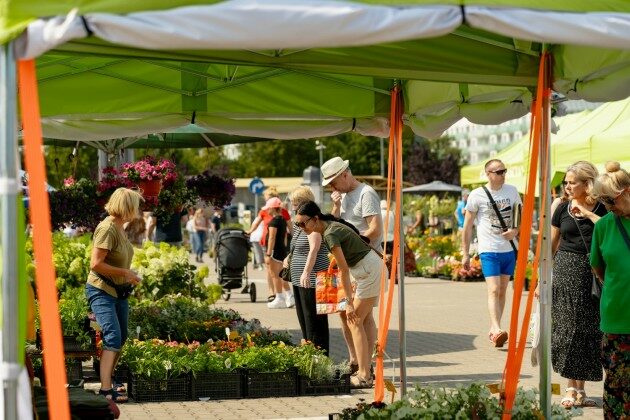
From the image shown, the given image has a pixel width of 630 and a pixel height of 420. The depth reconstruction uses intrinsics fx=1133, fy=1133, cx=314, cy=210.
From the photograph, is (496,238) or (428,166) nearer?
(496,238)

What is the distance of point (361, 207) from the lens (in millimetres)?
10008

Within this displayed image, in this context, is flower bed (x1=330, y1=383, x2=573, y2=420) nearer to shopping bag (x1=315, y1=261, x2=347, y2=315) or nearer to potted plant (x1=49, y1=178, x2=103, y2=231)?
shopping bag (x1=315, y1=261, x2=347, y2=315)

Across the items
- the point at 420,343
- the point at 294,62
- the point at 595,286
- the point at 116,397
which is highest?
the point at 294,62

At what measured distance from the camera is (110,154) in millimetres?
12922

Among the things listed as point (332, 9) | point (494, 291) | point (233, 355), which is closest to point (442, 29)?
point (332, 9)

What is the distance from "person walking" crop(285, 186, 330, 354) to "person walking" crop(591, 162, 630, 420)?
3.98m

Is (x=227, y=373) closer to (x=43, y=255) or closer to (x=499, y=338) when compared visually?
(x=499, y=338)

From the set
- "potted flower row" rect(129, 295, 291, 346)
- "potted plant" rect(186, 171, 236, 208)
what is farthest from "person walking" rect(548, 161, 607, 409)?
"potted plant" rect(186, 171, 236, 208)

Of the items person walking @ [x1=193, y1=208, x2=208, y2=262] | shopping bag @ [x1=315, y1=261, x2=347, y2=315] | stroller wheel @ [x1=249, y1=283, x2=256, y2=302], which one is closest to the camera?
shopping bag @ [x1=315, y1=261, x2=347, y2=315]

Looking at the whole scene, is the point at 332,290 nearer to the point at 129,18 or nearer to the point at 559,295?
the point at 559,295

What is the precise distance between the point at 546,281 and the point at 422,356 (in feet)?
19.8

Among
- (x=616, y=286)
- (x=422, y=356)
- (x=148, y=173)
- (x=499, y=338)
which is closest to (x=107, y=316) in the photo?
(x=148, y=173)

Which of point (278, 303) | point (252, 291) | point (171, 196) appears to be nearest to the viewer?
point (171, 196)

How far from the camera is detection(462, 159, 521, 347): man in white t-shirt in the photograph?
39.1 feet
